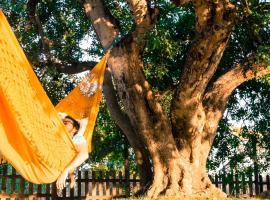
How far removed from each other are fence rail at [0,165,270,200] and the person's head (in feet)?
17.8

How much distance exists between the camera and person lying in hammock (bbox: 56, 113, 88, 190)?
17.2 ft

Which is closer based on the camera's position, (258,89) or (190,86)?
(190,86)

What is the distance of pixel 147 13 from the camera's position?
8484 mm

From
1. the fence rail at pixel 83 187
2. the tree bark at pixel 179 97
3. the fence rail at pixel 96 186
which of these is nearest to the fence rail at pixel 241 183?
A: the fence rail at pixel 96 186

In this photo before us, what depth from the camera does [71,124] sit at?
21.3ft

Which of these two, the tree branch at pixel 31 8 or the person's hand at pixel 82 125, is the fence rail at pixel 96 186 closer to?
the tree branch at pixel 31 8

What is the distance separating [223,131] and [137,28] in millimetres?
6083

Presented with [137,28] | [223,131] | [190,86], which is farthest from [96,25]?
[223,131]

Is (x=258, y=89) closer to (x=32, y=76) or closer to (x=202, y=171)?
(x=202, y=171)

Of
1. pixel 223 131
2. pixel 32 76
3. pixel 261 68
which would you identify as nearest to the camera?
pixel 32 76

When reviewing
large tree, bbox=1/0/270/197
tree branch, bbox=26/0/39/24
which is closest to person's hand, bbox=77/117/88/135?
large tree, bbox=1/0/270/197

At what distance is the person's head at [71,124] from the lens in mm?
6383

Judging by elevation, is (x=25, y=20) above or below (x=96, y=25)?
above

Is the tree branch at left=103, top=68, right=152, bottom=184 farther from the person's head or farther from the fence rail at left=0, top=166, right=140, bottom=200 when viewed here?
the person's head
